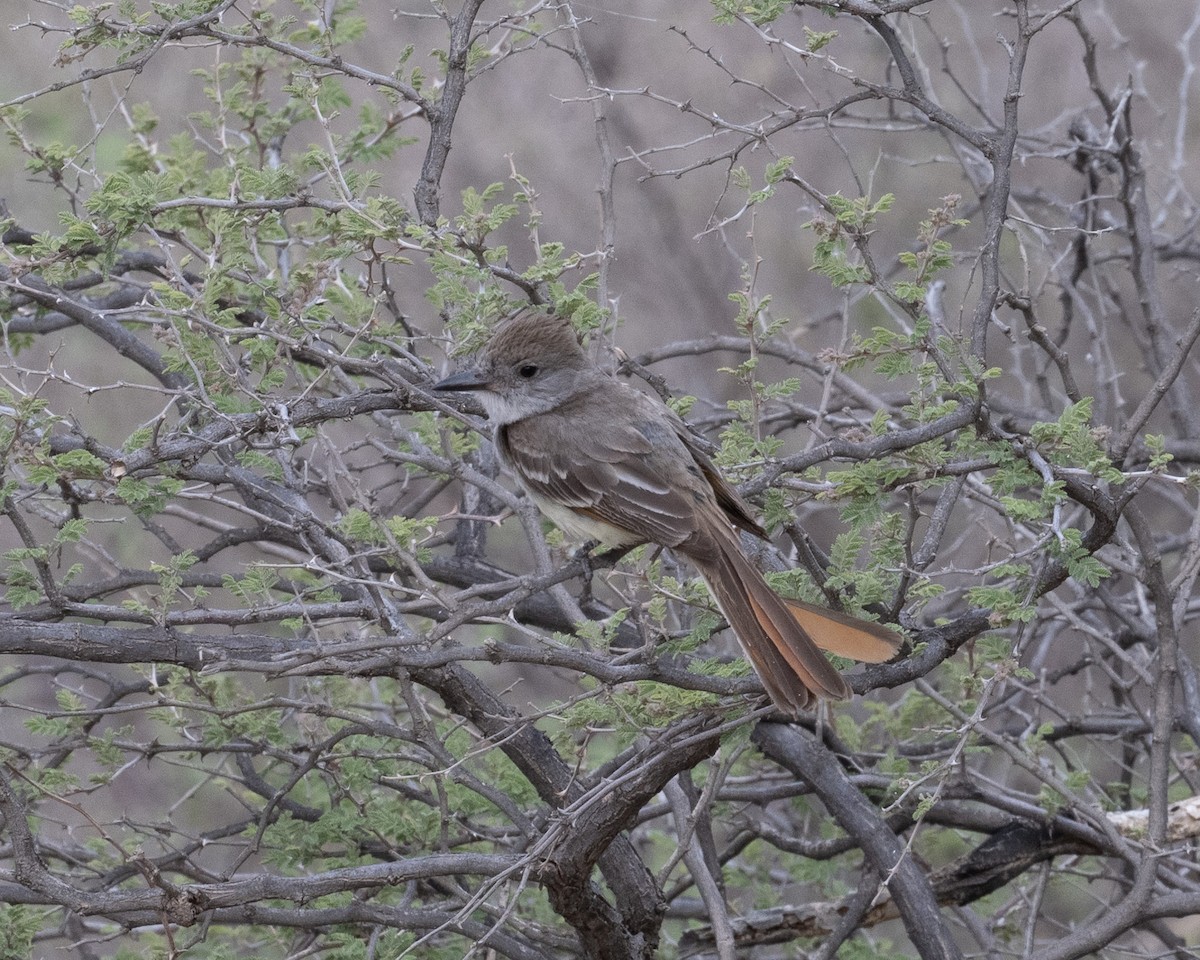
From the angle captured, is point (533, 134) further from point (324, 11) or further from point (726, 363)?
point (324, 11)

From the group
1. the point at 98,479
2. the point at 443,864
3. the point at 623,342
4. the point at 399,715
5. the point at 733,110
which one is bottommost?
the point at 443,864

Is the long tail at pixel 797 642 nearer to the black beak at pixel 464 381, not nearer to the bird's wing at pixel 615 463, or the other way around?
the bird's wing at pixel 615 463

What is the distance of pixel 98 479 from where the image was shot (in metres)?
3.42

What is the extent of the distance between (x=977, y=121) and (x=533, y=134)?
3.23m

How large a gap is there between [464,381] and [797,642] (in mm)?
1417

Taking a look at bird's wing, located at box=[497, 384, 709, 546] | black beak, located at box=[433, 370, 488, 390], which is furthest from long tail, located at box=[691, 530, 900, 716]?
black beak, located at box=[433, 370, 488, 390]

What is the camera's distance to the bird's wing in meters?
4.01

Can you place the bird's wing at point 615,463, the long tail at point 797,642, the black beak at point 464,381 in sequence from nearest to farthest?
1. the long tail at point 797,642
2. the bird's wing at point 615,463
3. the black beak at point 464,381

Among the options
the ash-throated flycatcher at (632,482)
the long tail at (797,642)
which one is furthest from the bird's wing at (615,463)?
the long tail at (797,642)

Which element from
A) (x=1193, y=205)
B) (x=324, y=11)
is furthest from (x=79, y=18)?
(x=1193, y=205)

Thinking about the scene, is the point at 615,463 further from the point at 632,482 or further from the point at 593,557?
the point at 593,557

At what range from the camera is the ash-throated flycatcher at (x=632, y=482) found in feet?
11.3

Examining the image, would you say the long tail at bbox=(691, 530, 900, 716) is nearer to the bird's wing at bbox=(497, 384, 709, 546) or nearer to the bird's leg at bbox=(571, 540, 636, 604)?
the bird's wing at bbox=(497, 384, 709, 546)

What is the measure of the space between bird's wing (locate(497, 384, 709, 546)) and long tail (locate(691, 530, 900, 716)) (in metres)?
0.38
